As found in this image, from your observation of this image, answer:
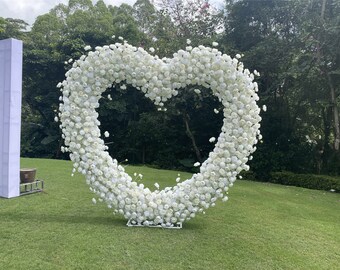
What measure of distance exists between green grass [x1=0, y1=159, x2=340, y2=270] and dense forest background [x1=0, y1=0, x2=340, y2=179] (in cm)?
451

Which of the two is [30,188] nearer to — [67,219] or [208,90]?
[67,219]

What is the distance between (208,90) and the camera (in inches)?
472

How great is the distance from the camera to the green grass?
3.64 metres

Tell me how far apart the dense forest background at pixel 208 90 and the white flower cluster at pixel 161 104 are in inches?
183

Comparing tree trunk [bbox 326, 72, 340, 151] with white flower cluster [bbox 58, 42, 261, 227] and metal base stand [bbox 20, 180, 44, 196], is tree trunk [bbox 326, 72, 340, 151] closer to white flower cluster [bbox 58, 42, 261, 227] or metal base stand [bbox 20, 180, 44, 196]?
white flower cluster [bbox 58, 42, 261, 227]

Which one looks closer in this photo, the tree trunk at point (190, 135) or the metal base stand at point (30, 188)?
the metal base stand at point (30, 188)

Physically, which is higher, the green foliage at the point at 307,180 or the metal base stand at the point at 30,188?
the metal base stand at the point at 30,188

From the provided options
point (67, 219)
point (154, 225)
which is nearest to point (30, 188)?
point (67, 219)

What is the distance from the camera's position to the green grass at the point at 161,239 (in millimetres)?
3641

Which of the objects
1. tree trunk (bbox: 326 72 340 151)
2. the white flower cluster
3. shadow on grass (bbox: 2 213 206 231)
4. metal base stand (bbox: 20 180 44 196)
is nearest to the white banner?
metal base stand (bbox: 20 180 44 196)

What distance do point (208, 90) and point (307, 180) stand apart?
4.13 meters

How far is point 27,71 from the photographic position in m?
17.4

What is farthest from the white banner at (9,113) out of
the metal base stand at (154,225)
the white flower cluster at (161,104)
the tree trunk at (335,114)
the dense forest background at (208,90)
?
the tree trunk at (335,114)

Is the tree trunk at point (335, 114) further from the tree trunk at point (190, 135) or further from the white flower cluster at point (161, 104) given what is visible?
the white flower cluster at point (161, 104)
